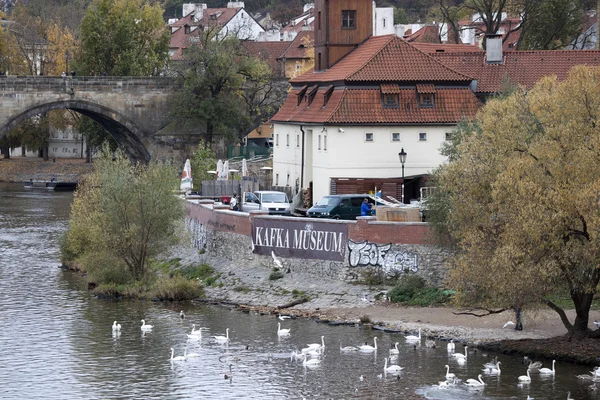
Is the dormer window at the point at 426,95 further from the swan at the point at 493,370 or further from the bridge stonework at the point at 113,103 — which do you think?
the bridge stonework at the point at 113,103

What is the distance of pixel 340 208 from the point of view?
5306 cm

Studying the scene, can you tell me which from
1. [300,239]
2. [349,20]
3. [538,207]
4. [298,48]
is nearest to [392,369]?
[538,207]

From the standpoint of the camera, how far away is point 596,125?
3650 centimetres

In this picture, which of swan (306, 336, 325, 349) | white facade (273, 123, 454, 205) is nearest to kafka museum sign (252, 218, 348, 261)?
swan (306, 336, 325, 349)

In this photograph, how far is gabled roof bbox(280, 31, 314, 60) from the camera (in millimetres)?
119625

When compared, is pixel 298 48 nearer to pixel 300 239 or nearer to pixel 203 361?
pixel 300 239

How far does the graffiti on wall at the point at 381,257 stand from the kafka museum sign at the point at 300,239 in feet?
1.70

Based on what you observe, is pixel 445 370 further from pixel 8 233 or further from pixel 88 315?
pixel 8 233

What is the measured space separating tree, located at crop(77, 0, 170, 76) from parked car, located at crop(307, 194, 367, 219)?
50827 millimetres

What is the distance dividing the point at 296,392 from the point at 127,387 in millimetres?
4586

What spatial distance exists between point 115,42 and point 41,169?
1958cm

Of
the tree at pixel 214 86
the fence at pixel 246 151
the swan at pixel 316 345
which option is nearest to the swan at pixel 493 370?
the swan at pixel 316 345

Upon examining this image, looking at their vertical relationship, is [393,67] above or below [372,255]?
above

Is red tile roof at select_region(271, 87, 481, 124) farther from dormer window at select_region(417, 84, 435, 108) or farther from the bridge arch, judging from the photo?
the bridge arch
